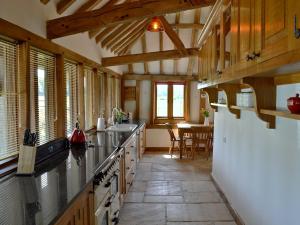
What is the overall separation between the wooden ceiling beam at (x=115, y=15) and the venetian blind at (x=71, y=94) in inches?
30.9

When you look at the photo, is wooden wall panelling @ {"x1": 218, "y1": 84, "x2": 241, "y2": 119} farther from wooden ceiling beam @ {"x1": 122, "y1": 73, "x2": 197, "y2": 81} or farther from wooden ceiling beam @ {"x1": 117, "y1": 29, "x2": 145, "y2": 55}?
wooden ceiling beam @ {"x1": 122, "y1": 73, "x2": 197, "y2": 81}

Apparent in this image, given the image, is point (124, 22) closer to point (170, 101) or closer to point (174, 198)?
point (174, 198)

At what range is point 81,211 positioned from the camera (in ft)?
5.95

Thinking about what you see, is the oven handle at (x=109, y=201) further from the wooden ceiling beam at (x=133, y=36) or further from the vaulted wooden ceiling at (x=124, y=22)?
the wooden ceiling beam at (x=133, y=36)

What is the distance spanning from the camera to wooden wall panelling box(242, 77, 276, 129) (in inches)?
81.4

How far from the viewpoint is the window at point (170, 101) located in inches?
315

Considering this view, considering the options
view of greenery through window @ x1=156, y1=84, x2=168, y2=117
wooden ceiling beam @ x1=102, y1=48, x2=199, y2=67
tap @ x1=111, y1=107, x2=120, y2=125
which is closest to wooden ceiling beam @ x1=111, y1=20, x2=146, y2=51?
wooden ceiling beam @ x1=102, y1=48, x2=199, y2=67

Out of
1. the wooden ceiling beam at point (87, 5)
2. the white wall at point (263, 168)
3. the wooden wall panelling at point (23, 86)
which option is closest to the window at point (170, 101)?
the white wall at point (263, 168)

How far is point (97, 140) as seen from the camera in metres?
3.74

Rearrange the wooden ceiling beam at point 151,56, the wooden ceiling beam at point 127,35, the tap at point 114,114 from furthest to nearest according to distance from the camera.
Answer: the tap at point 114,114, the wooden ceiling beam at point 151,56, the wooden ceiling beam at point 127,35

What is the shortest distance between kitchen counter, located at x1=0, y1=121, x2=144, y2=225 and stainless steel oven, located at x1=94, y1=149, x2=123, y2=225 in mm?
87

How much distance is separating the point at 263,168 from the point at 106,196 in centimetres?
144

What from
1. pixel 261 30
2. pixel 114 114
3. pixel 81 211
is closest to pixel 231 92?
pixel 261 30

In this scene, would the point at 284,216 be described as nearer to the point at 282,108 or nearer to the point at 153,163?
the point at 282,108
